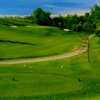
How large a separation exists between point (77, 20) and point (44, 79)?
167210 millimetres

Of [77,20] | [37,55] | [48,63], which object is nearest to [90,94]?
[48,63]

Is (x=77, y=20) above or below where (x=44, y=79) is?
above

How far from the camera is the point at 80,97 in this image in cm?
1673

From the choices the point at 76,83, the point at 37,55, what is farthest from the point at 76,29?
the point at 76,83

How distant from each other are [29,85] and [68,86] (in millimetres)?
3739

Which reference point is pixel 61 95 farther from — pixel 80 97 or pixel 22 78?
pixel 22 78

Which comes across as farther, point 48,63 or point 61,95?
point 48,63

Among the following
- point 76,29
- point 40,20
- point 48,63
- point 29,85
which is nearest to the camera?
point 29,85

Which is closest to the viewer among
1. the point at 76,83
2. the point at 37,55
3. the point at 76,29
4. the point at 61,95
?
the point at 61,95

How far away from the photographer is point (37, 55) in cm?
4981

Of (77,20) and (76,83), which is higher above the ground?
(77,20)

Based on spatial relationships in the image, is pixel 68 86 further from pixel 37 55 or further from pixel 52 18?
pixel 52 18

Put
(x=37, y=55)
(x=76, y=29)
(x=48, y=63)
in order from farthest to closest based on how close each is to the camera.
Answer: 1. (x=76, y=29)
2. (x=37, y=55)
3. (x=48, y=63)

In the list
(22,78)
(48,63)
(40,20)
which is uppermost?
(40,20)
